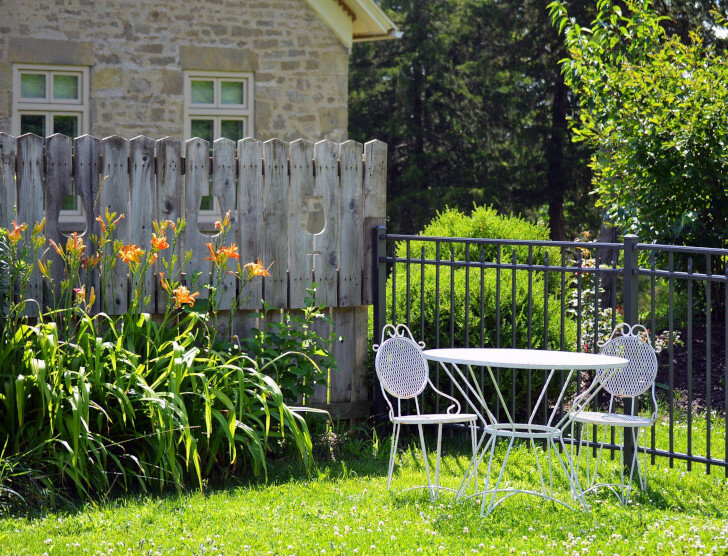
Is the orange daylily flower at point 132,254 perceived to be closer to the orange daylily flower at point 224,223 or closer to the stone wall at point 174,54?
the orange daylily flower at point 224,223

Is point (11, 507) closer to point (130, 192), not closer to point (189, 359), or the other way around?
point (189, 359)

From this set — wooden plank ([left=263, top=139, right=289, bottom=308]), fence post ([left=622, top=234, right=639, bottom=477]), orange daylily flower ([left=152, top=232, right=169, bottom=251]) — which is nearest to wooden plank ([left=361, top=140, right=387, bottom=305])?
wooden plank ([left=263, top=139, right=289, bottom=308])

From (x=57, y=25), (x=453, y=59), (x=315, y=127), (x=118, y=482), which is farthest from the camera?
(x=453, y=59)

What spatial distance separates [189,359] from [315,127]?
251 inches

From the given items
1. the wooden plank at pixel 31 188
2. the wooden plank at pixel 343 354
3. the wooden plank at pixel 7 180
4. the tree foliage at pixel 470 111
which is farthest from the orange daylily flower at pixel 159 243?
the tree foliage at pixel 470 111

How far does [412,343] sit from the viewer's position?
16.2 feet

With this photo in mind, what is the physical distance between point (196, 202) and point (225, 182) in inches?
Answer: 9.3

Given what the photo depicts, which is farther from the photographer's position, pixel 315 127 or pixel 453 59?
pixel 453 59

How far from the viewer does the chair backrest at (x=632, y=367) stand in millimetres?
4816

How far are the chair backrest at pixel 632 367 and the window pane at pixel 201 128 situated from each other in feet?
22.6

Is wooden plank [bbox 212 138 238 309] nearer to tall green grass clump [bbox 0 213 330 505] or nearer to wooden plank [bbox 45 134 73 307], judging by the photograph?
tall green grass clump [bbox 0 213 330 505]

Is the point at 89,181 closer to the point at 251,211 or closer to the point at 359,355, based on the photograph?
the point at 251,211

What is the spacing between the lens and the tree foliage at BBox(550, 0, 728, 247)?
294 inches

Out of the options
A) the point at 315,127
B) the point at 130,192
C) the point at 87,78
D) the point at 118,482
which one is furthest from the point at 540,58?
the point at 118,482
